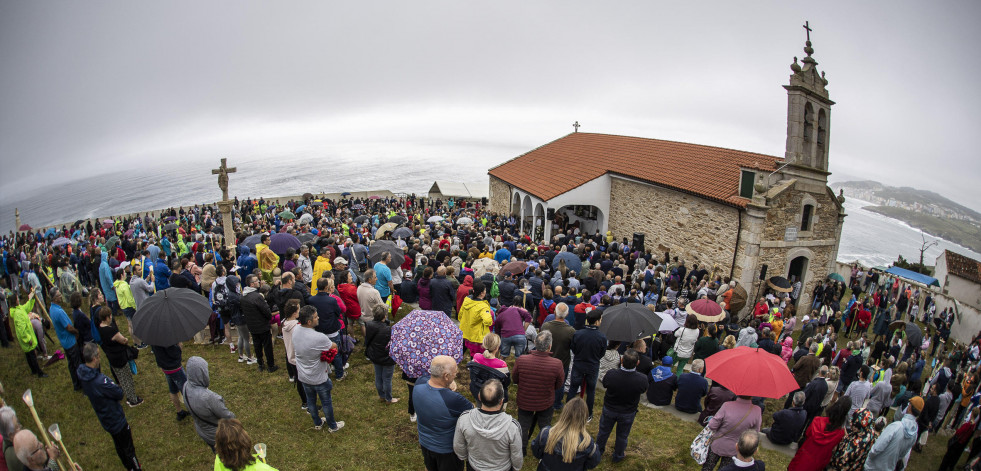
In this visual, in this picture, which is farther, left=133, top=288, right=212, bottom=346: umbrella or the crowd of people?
left=133, top=288, right=212, bottom=346: umbrella

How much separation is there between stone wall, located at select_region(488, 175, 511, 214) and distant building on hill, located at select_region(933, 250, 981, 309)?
24.0 metres

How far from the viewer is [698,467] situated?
5766 mm

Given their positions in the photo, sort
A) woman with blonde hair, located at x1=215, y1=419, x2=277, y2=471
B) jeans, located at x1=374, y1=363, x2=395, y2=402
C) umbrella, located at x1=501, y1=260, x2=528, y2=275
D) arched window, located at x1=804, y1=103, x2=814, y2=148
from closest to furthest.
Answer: woman with blonde hair, located at x1=215, y1=419, x2=277, y2=471 < jeans, located at x1=374, y1=363, x2=395, y2=402 < umbrella, located at x1=501, y1=260, x2=528, y2=275 < arched window, located at x1=804, y1=103, x2=814, y2=148

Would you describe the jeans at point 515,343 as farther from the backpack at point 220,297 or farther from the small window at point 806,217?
the small window at point 806,217

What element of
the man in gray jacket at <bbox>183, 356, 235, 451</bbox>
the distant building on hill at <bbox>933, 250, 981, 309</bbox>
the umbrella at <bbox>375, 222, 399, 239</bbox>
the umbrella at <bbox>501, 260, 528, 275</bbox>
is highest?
the umbrella at <bbox>375, 222, 399, 239</bbox>

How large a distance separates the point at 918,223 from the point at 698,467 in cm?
12129

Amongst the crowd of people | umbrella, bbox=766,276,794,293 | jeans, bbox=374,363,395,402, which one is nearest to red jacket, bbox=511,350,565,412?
the crowd of people

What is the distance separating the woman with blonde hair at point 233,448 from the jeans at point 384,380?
3.15 m

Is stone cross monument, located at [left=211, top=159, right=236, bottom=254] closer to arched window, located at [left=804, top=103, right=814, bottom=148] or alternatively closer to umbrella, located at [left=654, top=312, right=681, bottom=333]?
umbrella, located at [left=654, top=312, right=681, bottom=333]

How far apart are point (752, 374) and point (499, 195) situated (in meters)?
26.4

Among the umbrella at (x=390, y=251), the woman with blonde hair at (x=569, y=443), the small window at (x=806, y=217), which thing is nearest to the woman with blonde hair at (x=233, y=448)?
the woman with blonde hair at (x=569, y=443)

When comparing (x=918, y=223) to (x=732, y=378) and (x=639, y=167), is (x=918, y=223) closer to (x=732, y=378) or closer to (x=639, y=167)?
(x=639, y=167)

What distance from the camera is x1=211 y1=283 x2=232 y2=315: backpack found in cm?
743

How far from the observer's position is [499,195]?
30.7 m
